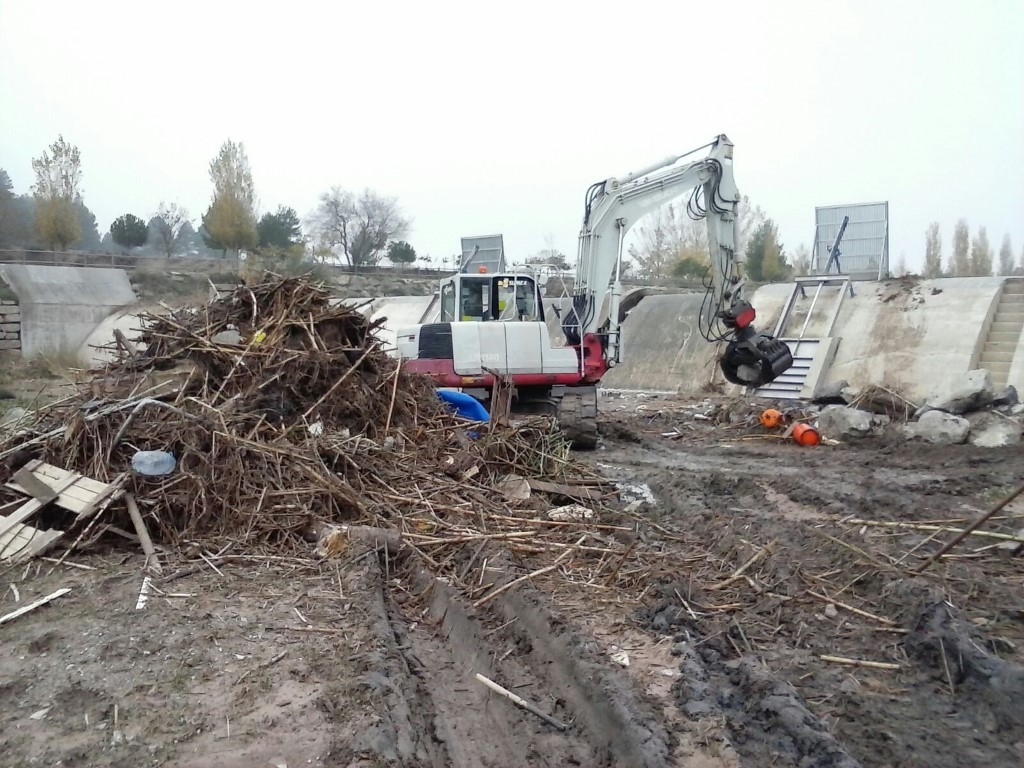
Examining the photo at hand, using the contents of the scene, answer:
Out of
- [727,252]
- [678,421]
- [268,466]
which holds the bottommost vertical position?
[678,421]

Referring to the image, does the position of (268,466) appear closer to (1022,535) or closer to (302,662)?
Answer: (302,662)

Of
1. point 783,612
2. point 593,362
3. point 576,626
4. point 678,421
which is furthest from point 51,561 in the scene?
point 678,421

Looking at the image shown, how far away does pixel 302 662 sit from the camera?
4230 mm

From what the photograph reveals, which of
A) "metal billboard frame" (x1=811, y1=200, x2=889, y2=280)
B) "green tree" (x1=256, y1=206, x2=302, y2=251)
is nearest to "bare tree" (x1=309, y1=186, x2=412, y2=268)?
"green tree" (x1=256, y1=206, x2=302, y2=251)

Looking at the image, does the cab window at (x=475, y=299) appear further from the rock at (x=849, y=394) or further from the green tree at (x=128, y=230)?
the green tree at (x=128, y=230)

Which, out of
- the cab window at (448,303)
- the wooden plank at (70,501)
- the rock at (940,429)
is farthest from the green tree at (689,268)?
the wooden plank at (70,501)

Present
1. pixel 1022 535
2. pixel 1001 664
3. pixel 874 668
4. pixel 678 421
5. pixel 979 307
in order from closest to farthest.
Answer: pixel 1001 664, pixel 874 668, pixel 1022 535, pixel 678 421, pixel 979 307

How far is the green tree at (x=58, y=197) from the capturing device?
35.5 m

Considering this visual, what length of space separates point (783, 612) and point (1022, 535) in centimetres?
230

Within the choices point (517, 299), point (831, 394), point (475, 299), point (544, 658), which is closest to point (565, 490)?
point (544, 658)

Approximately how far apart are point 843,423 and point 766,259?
964 inches

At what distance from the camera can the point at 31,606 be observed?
4.85 m

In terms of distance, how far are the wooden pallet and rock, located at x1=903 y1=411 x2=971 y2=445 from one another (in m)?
9.74

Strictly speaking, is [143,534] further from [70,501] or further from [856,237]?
[856,237]
